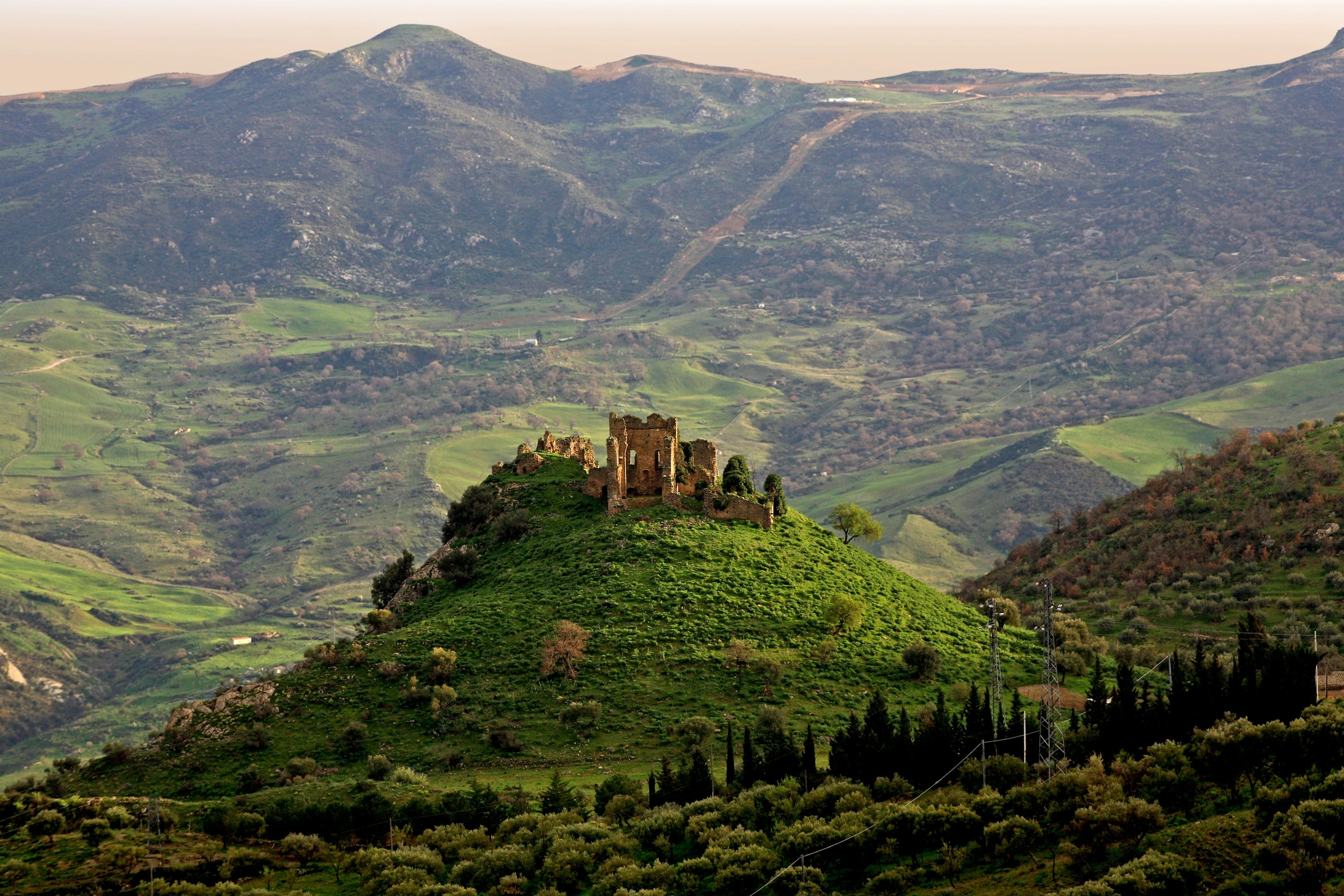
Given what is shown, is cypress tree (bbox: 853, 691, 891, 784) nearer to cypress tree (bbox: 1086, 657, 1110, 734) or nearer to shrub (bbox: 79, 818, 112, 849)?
cypress tree (bbox: 1086, 657, 1110, 734)

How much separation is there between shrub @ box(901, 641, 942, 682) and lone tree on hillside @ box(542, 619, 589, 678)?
17157 millimetres

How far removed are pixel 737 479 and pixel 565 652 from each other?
2197 centimetres

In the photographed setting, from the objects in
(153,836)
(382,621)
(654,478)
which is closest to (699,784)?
(153,836)

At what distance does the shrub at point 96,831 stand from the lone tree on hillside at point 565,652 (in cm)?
2276

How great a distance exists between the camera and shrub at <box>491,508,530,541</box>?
90062mm

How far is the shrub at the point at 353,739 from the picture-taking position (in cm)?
6850

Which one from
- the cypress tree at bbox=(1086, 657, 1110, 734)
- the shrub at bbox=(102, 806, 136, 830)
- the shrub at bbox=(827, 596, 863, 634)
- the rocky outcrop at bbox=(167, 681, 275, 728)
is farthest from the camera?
the shrub at bbox=(827, 596, 863, 634)

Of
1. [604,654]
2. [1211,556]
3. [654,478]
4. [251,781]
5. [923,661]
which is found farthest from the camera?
[1211,556]

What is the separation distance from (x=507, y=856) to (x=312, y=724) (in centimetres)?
1841

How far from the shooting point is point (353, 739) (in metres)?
68.8

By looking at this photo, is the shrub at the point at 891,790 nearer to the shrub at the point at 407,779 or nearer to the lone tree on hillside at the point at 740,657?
the lone tree on hillside at the point at 740,657

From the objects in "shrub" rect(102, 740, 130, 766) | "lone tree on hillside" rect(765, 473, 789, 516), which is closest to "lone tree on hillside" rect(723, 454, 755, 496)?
"lone tree on hillside" rect(765, 473, 789, 516)

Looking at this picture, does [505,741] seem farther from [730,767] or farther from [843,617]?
[843,617]

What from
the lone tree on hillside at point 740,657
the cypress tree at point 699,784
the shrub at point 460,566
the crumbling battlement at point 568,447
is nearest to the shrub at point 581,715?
the lone tree on hillside at point 740,657
